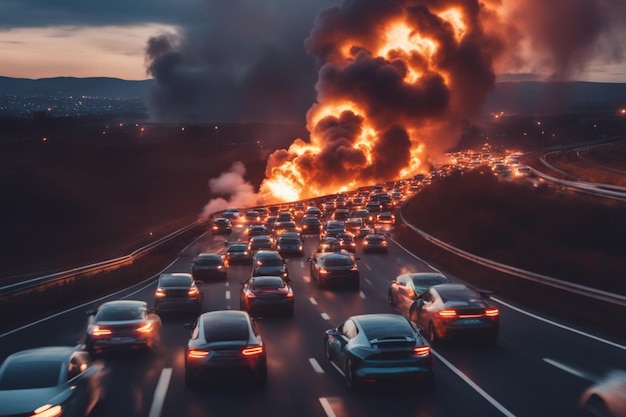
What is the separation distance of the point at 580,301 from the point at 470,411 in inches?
524

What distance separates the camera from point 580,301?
1016 inches

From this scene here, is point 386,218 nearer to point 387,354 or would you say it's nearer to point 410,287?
point 410,287

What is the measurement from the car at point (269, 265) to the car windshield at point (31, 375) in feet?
66.2

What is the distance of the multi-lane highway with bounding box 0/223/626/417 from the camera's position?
1430 centimetres

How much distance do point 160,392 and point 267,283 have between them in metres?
10.7

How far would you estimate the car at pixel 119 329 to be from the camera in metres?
19.1

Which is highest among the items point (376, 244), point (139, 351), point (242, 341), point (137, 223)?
point (242, 341)

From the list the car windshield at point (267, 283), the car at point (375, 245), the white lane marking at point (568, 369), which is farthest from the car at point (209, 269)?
the white lane marking at point (568, 369)

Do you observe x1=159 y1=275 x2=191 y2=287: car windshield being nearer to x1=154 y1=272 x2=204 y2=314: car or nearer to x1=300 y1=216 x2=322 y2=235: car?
x1=154 y1=272 x2=204 y2=314: car

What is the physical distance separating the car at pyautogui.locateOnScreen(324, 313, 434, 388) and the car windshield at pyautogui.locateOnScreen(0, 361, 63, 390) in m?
5.66

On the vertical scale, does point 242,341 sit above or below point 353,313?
above

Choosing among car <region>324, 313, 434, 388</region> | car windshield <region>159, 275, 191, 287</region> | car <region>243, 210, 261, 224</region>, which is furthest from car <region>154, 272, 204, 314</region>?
car <region>243, 210, 261, 224</region>

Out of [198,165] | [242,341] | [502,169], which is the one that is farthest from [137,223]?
[242,341]

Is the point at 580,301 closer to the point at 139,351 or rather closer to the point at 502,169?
the point at 139,351
